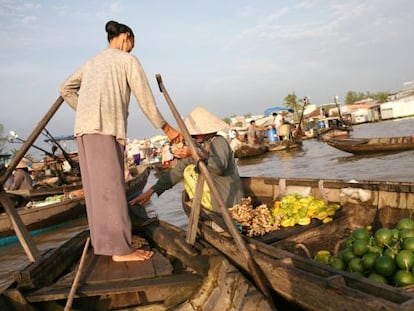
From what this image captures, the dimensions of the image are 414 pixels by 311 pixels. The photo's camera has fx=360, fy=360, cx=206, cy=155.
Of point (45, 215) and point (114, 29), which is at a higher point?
point (114, 29)

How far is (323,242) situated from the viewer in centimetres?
314

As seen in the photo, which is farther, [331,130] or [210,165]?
[331,130]

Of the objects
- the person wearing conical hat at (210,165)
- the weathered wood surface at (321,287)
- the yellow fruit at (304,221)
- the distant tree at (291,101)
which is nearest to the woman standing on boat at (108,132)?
the person wearing conical hat at (210,165)

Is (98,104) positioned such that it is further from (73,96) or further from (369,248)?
(369,248)

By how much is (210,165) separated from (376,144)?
9.81m

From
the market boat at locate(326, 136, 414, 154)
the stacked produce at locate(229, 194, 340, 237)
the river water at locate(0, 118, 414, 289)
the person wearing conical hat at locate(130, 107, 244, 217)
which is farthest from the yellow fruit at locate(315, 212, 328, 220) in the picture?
the market boat at locate(326, 136, 414, 154)

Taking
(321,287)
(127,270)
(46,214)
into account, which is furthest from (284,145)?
(321,287)

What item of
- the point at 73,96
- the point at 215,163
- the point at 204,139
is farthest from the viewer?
the point at 204,139

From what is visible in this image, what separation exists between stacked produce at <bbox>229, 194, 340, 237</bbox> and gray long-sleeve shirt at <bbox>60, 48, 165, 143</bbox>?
4.68ft

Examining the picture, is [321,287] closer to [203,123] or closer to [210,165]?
[210,165]

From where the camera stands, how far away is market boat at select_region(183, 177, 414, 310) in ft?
4.90

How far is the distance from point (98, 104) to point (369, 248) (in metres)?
2.02

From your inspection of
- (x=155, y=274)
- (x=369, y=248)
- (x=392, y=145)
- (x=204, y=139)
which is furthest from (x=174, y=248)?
(x=392, y=145)

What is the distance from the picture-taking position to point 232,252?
8.12 ft
